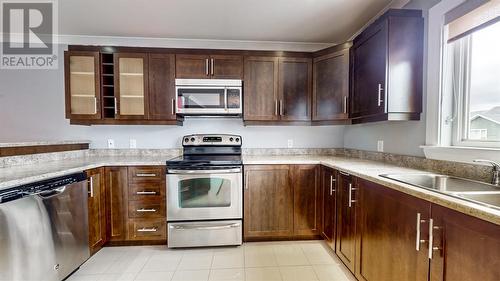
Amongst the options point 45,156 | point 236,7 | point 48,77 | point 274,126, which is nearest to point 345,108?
point 274,126

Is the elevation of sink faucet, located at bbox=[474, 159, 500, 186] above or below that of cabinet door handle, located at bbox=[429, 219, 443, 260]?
above

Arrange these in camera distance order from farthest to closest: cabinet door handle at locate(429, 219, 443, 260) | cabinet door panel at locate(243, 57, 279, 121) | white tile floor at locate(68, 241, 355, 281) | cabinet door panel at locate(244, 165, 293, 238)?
1. cabinet door panel at locate(243, 57, 279, 121)
2. cabinet door panel at locate(244, 165, 293, 238)
3. white tile floor at locate(68, 241, 355, 281)
4. cabinet door handle at locate(429, 219, 443, 260)

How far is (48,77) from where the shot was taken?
2881 millimetres

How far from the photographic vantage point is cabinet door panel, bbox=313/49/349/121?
8.11 ft

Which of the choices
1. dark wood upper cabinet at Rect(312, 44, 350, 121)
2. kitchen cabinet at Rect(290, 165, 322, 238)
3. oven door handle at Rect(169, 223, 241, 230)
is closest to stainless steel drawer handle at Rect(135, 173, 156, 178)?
oven door handle at Rect(169, 223, 241, 230)

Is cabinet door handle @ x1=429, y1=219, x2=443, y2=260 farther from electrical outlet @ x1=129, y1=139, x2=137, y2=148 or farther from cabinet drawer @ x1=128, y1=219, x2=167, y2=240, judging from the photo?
electrical outlet @ x1=129, y1=139, x2=137, y2=148

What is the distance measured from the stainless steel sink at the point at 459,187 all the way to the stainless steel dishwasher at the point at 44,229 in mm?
2291

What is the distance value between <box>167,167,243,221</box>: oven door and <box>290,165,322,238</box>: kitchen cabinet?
2.00 ft

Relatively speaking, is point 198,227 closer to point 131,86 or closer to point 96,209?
point 96,209

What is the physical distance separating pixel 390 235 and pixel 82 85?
3164 millimetres

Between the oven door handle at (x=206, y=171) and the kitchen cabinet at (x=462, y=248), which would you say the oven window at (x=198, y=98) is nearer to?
the oven door handle at (x=206, y=171)

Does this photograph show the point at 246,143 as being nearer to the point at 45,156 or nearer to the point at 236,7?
the point at 236,7

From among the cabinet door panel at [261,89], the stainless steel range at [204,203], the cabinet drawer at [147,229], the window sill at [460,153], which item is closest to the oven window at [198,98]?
the cabinet door panel at [261,89]

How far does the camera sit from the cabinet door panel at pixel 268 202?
8.06 feet
